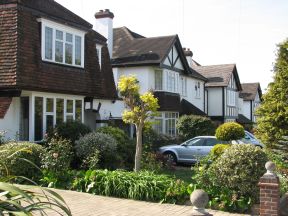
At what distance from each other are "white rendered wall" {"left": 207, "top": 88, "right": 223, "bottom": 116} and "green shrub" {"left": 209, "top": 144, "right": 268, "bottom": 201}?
31108mm

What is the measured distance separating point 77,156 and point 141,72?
13.7 m

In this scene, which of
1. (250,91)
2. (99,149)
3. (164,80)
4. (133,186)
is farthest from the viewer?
(250,91)

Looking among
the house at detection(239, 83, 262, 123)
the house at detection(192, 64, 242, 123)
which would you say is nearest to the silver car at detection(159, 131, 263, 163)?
the house at detection(192, 64, 242, 123)

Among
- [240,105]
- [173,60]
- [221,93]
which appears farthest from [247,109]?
[173,60]

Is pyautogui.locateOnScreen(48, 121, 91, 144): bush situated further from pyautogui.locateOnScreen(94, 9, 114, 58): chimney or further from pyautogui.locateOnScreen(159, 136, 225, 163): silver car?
pyautogui.locateOnScreen(94, 9, 114, 58): chimney

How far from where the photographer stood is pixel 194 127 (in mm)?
27828

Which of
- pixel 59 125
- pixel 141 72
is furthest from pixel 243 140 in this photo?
pixel 59 125

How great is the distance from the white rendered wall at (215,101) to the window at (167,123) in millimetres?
10845

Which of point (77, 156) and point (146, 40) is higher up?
point (146, 40)

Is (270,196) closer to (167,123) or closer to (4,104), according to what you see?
(4,104)

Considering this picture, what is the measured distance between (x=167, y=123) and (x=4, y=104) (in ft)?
51.0

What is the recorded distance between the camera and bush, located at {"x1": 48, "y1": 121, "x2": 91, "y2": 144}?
1652 cm

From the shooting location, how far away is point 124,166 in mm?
16781

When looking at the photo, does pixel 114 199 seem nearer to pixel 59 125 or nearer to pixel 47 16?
pixel 59 125
